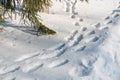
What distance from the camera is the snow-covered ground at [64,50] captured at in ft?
15.0

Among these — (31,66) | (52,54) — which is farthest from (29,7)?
(31,66)

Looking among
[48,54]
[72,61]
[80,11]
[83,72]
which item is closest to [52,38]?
[48,54]

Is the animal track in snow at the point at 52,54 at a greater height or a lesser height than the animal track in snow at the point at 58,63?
greater

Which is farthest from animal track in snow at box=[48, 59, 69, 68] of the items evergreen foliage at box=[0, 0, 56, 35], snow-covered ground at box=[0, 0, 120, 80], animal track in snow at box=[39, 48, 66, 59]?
evergreen foliage at box=[0, 0, 56, 35]

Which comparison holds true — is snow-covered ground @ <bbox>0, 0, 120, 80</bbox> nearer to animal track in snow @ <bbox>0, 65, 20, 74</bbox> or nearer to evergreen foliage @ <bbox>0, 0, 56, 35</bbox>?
animal track in snow @ <bbox>0, 65, 20, 74</bbox>

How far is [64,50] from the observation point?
5.62m

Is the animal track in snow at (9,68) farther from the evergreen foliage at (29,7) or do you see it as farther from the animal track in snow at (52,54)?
the evergreen foliage at (29,7)

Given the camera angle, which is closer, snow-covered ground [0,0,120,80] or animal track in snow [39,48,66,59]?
snow-covered ground [0,0,120,80]

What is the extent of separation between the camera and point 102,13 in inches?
335

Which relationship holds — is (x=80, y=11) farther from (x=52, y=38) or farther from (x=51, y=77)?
(x=51, y=77)

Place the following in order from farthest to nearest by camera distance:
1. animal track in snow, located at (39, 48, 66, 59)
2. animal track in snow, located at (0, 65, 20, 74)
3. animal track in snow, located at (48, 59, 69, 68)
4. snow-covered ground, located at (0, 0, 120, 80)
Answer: animal track in snow, located at (39, 48, 66, 59), animal track in snow, located at (48, 59, 69, 68), animal track in snow, located at (0, 65, 20, 74), snow-covered ground, located at (0, 0, 120, 80)

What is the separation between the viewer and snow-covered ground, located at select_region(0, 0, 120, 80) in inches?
181

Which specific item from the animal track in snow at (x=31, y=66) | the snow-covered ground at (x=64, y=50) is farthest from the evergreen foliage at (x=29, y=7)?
the animal track in snow at (x=31, y=66)

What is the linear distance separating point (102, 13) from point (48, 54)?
361cm
